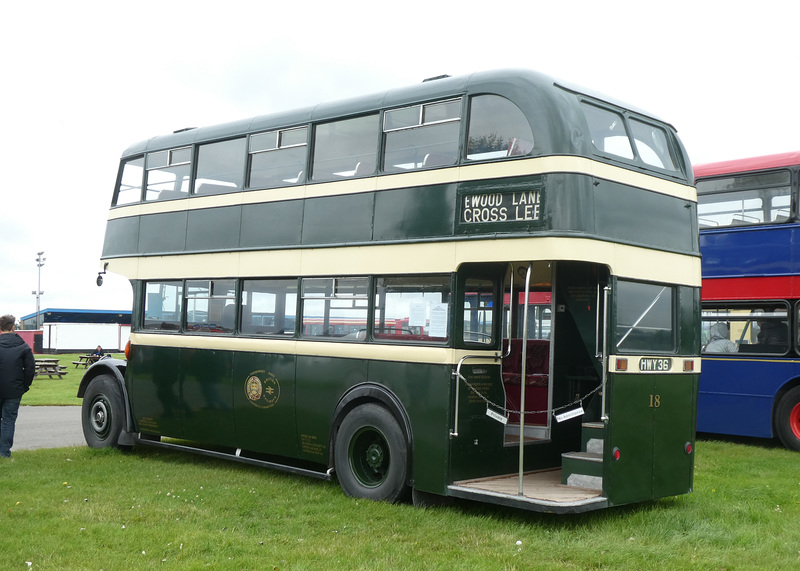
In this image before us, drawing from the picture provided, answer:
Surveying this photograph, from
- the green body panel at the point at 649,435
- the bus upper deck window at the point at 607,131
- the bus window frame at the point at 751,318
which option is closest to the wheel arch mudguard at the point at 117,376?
the green body panel at the point at 649,435

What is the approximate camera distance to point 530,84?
344 inches

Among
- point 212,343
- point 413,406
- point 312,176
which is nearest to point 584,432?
point 413,406

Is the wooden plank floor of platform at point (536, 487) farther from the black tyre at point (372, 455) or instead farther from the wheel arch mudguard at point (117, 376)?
the wheel arch mudguard at point (117, 376)

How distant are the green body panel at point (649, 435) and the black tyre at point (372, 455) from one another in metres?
2.06

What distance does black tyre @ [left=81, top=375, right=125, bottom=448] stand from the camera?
13.2 meters

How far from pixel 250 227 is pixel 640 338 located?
4.89 meters

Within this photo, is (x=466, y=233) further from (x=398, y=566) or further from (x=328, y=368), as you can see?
(x=398, y=566)

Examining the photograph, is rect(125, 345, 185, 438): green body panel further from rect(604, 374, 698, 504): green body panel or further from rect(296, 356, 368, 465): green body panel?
rect(604, 374, 698, 504): green body panel

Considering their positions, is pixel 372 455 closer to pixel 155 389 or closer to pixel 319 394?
pixel 319 394

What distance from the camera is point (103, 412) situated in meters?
13.4

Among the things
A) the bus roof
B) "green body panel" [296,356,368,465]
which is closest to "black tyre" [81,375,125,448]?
"green body panel" [296,356,368,465]

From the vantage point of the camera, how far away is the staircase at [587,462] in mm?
8773

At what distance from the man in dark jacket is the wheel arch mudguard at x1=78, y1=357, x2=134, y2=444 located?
141 cm

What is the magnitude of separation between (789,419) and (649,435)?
20.7 feet
